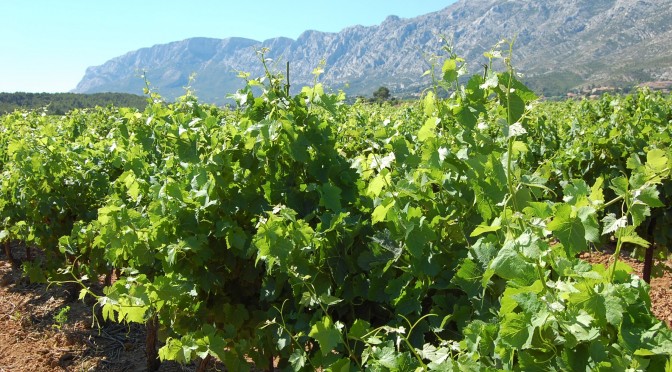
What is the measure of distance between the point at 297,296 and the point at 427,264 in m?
0.57

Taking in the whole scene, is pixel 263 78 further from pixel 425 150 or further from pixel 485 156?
pixel 485 156

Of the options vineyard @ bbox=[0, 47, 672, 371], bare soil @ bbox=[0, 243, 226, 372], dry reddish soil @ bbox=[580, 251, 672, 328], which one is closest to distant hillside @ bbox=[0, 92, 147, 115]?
bare soil @ bbox=[0, 243, 226, 372]

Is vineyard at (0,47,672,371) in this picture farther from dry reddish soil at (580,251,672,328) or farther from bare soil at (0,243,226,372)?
dry reddish soil at (580,251,672,328)

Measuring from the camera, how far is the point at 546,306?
3.61 feet

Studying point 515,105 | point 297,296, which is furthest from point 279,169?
point 515,105

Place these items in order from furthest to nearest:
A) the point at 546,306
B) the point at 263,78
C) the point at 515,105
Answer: the point at 263,78
the point at 515,105
the point at 546,306

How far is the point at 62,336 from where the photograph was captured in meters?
4.82

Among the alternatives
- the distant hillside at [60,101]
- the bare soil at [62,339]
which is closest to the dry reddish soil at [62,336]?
the bare soil at [62,339]

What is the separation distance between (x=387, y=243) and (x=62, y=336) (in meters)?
4.08

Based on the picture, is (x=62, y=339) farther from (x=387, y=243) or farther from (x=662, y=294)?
(x=662, y=294)

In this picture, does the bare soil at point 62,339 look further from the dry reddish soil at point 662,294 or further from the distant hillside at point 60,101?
the distant hillside at point 60,101

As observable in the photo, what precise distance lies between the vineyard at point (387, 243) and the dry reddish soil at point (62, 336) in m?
1.75

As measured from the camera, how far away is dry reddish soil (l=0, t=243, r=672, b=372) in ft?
14.4

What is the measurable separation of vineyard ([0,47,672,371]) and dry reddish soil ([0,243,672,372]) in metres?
1.75
